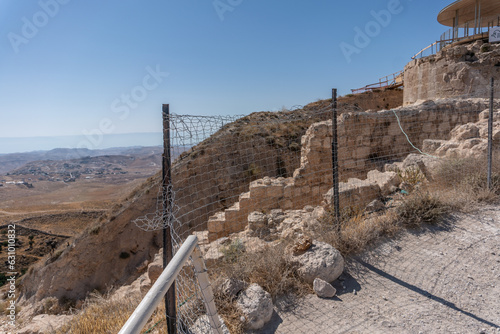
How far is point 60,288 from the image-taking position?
11961 millimetres

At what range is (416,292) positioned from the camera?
3441mm

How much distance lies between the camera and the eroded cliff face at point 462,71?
42.9ft

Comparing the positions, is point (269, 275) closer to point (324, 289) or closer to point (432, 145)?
point (324, 289)

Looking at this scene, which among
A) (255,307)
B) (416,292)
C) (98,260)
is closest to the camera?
(255,307)

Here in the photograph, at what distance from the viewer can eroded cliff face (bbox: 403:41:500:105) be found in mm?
13086

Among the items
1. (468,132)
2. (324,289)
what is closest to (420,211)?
(324,289)

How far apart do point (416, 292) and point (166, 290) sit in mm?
3171

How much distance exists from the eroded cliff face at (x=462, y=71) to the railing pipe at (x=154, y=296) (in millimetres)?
15312

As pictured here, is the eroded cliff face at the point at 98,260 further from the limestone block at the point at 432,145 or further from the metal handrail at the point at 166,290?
the metal handrail at the point at 166,290

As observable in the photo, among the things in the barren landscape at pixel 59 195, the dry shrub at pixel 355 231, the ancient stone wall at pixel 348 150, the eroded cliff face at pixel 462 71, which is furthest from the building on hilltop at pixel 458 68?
the barren landscape at pixel 59 195

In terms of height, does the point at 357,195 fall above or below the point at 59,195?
above

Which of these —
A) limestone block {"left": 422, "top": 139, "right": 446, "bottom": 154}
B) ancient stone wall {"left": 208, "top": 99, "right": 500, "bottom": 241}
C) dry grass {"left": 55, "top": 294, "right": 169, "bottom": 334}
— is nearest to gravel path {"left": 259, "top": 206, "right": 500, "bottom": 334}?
dry grass {"left": 55, "top": 294, "right": 169, "bottom": 334}

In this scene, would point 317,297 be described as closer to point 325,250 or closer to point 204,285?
point 325,250

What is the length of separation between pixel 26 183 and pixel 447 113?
204ft
